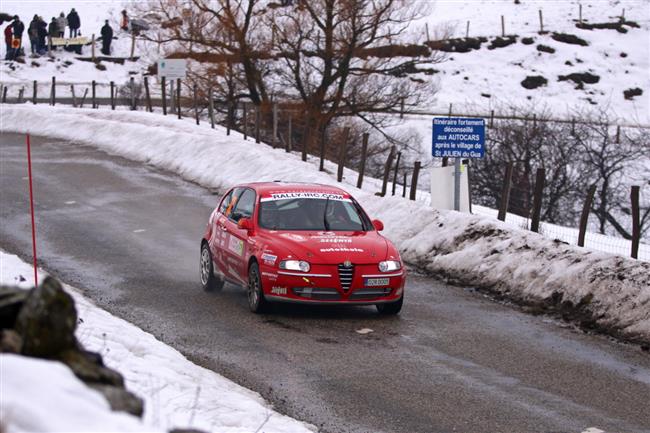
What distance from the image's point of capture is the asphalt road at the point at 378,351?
906 cm

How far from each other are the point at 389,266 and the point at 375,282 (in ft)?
0.99

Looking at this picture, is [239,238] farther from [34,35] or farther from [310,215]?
[34,35]

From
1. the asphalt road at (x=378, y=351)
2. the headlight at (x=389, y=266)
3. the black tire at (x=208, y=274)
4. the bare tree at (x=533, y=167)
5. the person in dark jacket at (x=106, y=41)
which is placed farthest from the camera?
the person in dark jacket at (x=106, y=41)

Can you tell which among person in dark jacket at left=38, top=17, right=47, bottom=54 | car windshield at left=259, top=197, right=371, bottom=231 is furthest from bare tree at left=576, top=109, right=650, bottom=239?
person in dark jacket at left=38, top=17, right=47, bottom=54

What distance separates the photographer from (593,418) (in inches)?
356

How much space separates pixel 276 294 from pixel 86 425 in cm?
833

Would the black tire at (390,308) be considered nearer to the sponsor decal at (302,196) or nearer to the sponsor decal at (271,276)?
the sponsor decal at (271,276)

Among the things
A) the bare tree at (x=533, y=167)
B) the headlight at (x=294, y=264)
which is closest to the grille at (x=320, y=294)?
the headlight at (x=294, y=264)

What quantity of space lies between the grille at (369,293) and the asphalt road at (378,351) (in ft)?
1.03

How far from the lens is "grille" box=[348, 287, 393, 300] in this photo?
1277 centimetres

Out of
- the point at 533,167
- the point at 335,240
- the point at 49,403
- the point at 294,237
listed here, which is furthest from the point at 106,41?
the point at 49,403

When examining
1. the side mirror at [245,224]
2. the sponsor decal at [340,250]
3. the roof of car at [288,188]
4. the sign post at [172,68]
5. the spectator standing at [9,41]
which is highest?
the spectator standing at [9,41]

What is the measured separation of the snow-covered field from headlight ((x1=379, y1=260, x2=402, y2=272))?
3.37m

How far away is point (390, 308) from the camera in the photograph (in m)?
13.3
